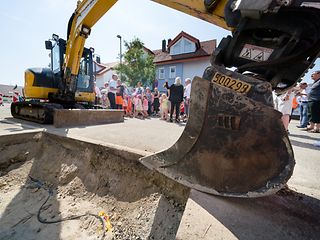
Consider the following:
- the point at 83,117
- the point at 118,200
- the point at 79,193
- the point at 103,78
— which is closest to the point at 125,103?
the point at 83,117

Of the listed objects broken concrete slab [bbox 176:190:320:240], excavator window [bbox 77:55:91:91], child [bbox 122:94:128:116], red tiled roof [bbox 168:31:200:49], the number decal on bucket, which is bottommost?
broken concrete slab [bbox 176:190:320:240]

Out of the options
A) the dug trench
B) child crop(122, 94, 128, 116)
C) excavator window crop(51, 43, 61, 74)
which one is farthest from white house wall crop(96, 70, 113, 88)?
the dug trench

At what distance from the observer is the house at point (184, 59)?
64.3ft

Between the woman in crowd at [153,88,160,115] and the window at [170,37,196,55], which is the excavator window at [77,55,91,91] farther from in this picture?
the window at [170,37,196,55]

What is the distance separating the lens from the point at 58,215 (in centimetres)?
219

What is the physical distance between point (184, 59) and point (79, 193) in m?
19.6

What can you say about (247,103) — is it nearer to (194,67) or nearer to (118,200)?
(118,200)

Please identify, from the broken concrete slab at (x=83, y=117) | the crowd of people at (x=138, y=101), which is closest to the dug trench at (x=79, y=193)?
the broken concrete slab at (x=83, y=117)

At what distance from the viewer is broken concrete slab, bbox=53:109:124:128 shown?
467 cm

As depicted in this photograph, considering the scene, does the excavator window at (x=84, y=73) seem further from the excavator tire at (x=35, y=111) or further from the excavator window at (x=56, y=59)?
the excavator tire at (x=35, y=111)

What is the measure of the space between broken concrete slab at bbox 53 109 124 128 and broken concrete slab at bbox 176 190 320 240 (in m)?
4.20

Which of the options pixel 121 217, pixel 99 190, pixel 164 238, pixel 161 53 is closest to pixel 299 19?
pixel 164 238

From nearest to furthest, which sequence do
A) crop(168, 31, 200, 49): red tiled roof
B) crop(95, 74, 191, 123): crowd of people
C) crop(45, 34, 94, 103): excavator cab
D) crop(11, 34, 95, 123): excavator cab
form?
crop(11, 34, 95, 123): excavator cab → crop(45, 34, 94, 103): excavator cab → crop(95, 74, 191, 123): crowd of people → crop(168, 31, 200, 49): red tiled roof

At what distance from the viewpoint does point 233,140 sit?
3.60 ft
